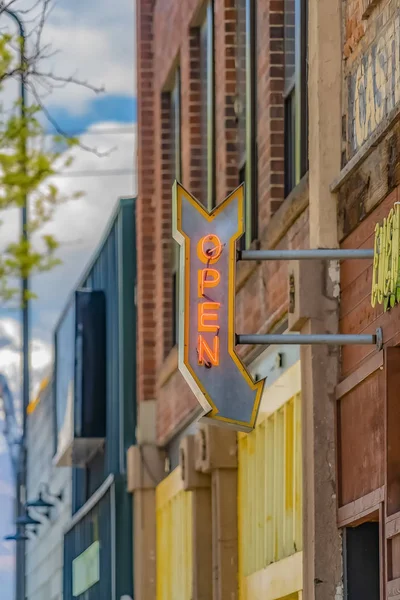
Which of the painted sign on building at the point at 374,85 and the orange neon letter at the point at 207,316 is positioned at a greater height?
the painted sign on building at the point at 374,85

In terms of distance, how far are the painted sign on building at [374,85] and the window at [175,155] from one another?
29.2 feet

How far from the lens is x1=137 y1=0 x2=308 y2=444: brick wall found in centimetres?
1535

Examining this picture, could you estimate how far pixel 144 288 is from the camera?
76.1ft

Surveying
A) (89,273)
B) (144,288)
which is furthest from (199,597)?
(89,273)

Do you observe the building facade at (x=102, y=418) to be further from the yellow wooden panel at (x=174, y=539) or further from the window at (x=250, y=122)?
the window at (x=250, y=122)

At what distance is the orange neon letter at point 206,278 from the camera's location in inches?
418

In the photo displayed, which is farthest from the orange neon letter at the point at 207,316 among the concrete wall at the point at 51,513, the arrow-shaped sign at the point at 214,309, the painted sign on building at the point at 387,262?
the concrete wall at the point at 51,513

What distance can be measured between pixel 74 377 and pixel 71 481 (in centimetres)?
552

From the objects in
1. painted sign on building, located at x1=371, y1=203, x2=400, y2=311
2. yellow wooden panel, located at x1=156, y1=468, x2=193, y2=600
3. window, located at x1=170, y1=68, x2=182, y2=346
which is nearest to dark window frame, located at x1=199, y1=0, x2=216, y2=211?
window, located at x1=170, y1=68, x2=182, y2=346

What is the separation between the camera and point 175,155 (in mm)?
22141

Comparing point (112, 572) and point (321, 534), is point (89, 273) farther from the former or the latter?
point (321, 534)

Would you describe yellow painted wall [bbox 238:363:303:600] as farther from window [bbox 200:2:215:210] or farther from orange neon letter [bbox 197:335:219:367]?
window [bbox 200:2:215:210]

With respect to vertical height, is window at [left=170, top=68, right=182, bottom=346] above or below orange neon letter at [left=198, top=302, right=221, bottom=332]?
above

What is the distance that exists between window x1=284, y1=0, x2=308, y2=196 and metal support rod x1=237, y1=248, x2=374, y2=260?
147 inches
